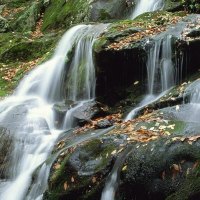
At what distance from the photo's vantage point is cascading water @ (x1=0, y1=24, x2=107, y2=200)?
860 centimetres

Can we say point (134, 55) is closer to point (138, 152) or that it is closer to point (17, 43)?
point (138, 152)

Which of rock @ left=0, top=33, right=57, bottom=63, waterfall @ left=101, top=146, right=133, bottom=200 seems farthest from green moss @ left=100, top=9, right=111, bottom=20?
waterfall @ left=101, top=146, right=133, bottom=200

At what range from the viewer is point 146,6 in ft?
49.9

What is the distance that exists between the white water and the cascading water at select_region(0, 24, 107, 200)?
231 cm

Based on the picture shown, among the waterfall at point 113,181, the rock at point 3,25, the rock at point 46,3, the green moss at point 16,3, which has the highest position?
the green moss at point 16,3

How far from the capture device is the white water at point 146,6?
14.7m

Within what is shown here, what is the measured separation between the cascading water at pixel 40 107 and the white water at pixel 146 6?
2311 mm

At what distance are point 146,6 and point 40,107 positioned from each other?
5868mm

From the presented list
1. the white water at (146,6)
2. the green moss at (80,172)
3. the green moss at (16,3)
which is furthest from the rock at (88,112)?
the green moss at (16,3)

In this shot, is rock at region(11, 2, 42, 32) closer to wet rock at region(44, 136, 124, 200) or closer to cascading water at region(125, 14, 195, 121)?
cascading water at region(125, 14, 195, 121)

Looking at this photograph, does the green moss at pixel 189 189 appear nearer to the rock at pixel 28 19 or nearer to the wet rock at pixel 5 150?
the wet rock at pixel 5 150

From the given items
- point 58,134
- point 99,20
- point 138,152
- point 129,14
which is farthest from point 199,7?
point 138,152


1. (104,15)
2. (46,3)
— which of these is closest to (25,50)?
(104,15)

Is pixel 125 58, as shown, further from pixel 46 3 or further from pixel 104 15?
pixel 46 3
